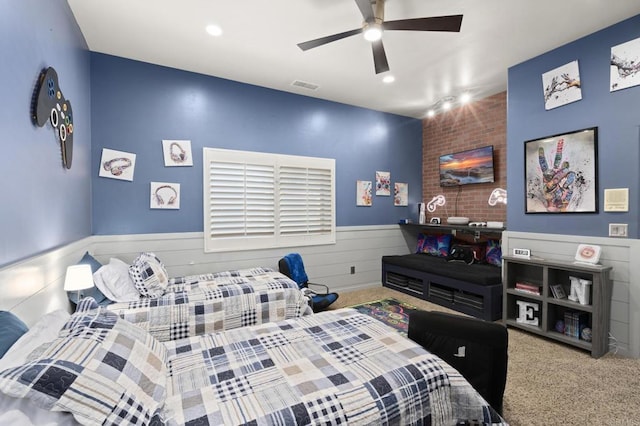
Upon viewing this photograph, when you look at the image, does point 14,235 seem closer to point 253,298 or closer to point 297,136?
point 253,298

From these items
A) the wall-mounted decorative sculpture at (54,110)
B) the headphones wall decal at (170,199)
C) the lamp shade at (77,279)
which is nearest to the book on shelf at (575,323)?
the lamp shade at (77,279)

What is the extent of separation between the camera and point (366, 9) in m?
2.07

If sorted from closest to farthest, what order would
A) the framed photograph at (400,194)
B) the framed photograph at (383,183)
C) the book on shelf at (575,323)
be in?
the book on shelf at (575,323), the framed photograph at (383,183), the framed photograph at (400,194)

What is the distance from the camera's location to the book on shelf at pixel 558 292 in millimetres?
2979

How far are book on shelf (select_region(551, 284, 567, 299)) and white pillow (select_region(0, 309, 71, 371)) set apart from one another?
13.2 ft

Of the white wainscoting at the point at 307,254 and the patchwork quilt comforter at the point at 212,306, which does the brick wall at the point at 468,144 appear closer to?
the white wainscoting at the point at 307,254

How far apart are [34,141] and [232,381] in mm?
1802

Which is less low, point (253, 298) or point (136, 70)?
point (136, 70)

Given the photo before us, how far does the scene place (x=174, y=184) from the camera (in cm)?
353

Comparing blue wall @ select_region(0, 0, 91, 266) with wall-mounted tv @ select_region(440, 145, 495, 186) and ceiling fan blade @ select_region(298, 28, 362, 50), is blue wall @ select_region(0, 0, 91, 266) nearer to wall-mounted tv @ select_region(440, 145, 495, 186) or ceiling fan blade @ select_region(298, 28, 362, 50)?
ceiling fan blade @ select_region(298, 28, 362, 50)

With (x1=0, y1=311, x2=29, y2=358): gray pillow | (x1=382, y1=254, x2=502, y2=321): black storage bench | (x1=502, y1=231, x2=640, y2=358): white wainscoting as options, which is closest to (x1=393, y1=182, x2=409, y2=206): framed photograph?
(x1=382, y1=254, x2=502, y2=321): black storage bench

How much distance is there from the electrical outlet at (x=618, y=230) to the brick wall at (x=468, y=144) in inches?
58.8

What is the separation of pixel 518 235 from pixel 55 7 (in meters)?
4.90

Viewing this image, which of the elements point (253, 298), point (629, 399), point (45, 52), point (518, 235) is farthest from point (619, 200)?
point (45, 52)
